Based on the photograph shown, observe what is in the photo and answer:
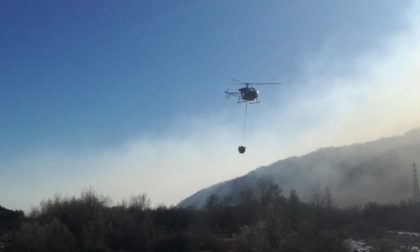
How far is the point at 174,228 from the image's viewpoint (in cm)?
6700

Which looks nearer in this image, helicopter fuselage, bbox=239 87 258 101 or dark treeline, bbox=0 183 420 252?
dark treeline, bbox=0 183 420 252

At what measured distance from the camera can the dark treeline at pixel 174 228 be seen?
34.0 metres

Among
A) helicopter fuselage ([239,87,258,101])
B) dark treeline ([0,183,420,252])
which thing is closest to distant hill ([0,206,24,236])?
dark treeline ([0,183,420,252])

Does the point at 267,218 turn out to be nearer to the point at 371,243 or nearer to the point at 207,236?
the point at 207,236

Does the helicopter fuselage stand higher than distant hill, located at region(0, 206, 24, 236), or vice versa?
the helicopter fuselage

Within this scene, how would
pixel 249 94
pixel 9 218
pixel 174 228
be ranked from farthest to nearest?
1. pixel 174 228
2. pixel 9 218
3. pixel 249 94

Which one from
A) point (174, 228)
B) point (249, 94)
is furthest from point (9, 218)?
point (249, 94)

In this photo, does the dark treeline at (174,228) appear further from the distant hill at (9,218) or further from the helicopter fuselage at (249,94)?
the helicopter fuselage at (249,94)

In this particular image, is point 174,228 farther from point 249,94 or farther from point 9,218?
point 249,94

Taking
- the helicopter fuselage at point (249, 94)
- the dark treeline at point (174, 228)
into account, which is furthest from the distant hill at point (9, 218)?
the helicopter fuselage at point (249, 94)

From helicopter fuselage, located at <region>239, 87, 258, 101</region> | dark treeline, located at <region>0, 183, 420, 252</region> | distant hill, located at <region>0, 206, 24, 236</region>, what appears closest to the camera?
dark treeline, located at <region>0, 183, 420, 252</region>

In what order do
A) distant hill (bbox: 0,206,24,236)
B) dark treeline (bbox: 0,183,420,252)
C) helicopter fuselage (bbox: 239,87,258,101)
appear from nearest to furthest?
dark treeline (bbox: 0,183,420,252), helicopter fuselage (bbox: 239,87,258,101), distant hill (bbox: 0,206,24,236)

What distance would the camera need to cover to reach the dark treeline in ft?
112

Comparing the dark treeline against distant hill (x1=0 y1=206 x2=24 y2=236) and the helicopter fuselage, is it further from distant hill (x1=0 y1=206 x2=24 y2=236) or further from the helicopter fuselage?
the helicopter fuselage
